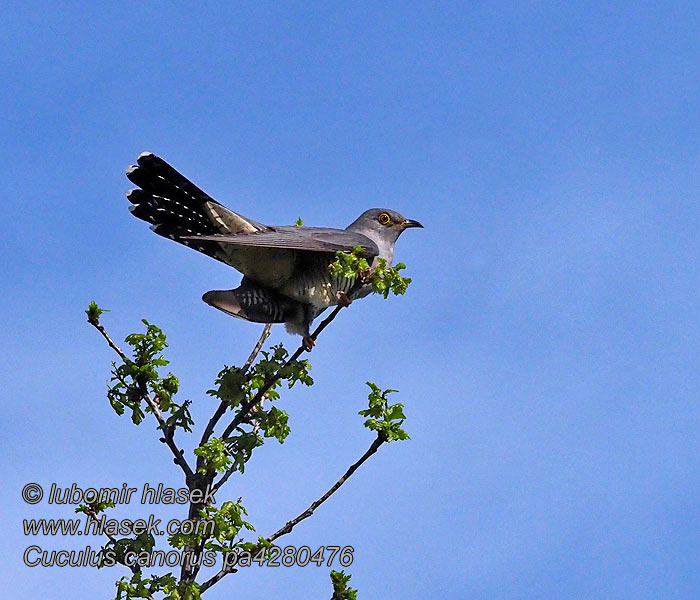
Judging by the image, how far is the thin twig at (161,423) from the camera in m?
4.47

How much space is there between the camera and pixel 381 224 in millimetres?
5859

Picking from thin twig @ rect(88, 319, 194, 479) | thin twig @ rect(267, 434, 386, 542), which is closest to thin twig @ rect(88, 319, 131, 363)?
thin twig @ rect(88, 319, 194, 479)

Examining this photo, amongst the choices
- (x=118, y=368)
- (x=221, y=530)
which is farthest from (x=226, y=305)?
(x=221, y=530)

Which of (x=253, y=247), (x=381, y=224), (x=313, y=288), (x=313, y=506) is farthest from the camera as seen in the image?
(x=381, y=224)

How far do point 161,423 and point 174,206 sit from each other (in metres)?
1.31

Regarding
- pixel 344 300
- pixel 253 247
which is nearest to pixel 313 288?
pixel 253 247

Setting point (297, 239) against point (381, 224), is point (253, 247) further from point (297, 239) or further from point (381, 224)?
point (381, 224)

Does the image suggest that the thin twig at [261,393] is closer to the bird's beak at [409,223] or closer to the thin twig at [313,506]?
the thin twig at [313,506]

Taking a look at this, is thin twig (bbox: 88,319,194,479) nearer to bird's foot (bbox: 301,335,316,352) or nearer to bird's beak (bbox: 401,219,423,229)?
bird's foot (bbox: 301,335,316,352)

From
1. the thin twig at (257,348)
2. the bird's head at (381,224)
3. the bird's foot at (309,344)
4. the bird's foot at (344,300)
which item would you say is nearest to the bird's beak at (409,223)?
the bird's head at (381,224)

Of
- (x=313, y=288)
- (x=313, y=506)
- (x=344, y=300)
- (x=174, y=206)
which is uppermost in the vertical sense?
(x=174, y=206)

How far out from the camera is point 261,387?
4535 millimetres

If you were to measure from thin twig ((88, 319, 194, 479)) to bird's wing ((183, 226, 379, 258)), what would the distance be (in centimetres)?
72

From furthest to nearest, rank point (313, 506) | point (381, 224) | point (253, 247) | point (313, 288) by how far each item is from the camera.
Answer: point (381, 224), point (313, 288), point (253, 247), point (313, 506)
